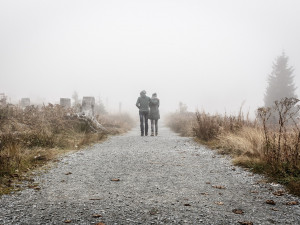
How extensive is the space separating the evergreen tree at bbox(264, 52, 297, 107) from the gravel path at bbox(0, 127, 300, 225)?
99.3ft

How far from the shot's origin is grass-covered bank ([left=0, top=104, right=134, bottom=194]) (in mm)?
4633

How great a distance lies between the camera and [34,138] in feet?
24.0

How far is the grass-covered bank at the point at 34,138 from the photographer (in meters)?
4.63

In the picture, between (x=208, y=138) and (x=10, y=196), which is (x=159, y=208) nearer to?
(x=10, y=196)

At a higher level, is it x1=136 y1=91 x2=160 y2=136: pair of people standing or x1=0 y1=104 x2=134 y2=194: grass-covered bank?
x1=136 y1=91 x2=160 y2=136: pair of people standing

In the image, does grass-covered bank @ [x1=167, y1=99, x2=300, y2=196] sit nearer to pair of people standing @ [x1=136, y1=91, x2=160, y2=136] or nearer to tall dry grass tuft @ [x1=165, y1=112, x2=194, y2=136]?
tall dry grass tuft @ [x1=165, y1=112, x2=194, y2=136]

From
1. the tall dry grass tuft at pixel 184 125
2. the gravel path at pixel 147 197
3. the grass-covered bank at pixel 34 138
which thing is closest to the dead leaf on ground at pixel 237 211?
the gravel path at pixel 147 197

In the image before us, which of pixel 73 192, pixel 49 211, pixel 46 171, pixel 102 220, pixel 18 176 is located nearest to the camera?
pixel 102 220

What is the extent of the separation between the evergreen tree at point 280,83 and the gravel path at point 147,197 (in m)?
30.3

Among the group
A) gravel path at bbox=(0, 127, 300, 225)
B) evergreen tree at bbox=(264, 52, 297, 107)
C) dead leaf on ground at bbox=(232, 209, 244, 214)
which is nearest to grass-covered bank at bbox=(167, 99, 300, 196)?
gravel path at bbox=(0, 127, 300, 225)

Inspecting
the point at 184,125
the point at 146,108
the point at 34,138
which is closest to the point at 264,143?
the point at 34,138

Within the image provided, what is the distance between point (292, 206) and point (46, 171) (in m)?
4.32

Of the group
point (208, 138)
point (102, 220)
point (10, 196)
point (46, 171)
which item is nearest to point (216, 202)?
point (102, 220)

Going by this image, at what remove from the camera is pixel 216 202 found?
11.3ft
